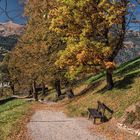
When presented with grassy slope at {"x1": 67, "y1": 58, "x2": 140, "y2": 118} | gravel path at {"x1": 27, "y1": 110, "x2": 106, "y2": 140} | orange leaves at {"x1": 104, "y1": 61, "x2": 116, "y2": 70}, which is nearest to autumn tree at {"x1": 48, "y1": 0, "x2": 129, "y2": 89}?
orange leaves at {"x1": 104, "y1": 61, "x2": 116, "y2": 70}

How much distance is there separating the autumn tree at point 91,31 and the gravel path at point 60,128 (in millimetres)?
5352

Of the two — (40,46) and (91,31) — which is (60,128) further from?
(40,46)

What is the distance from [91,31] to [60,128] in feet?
33.9

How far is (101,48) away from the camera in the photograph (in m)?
32.9

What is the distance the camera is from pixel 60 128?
26.5 meters

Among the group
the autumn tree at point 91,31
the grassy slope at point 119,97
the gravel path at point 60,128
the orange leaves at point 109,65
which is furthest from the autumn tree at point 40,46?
the gravel path at point 60,128

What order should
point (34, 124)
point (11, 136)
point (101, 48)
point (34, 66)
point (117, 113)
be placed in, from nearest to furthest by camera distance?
point (11, 136) → point (117, 113) → point (34, 124) → point (101, 48) → point (34, 66)

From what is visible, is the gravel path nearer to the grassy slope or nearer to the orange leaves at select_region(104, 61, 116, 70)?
the grassy slope

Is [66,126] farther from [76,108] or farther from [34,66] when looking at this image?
[34,66]

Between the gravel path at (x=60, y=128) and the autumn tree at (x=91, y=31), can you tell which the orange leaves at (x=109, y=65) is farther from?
the gravel path at (x=60, y=128)

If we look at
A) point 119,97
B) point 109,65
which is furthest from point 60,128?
point 109,65

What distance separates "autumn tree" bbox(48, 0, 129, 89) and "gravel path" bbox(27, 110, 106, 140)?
5.35 metres

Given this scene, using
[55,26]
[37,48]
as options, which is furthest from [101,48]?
[37,48]

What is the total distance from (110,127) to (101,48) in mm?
9927
